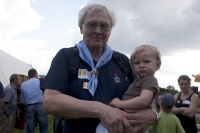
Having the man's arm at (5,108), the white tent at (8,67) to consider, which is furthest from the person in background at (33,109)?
the white tent at (8,67)

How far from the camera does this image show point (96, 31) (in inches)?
91.4

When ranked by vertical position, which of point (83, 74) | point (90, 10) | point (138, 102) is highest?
point (90, 10)

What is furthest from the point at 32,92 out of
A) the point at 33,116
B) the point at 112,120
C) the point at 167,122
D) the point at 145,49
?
the point at 112,120

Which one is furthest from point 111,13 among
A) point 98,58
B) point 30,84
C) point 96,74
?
point 30,84

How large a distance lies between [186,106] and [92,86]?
3431 millimetres

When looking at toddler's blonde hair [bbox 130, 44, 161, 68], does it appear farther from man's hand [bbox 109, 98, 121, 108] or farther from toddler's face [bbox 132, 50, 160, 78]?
man's hand [bbox 109, 98, 121, 108]

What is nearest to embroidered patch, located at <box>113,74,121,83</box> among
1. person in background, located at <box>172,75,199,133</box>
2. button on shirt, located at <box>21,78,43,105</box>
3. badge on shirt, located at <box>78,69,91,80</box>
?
badge on shirt, located at <box>78,69,91,80</box>

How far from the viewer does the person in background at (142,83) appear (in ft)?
6.77

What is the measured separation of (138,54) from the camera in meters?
2.37

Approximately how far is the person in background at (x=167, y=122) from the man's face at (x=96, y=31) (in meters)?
2.44

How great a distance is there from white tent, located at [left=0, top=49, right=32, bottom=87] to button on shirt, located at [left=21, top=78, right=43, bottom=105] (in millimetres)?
5349

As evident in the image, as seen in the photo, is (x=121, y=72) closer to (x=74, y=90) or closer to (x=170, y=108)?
(x=74, y=90)

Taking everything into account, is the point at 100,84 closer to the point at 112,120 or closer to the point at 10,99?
the point at 112,120

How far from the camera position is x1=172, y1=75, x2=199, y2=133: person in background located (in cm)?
491
